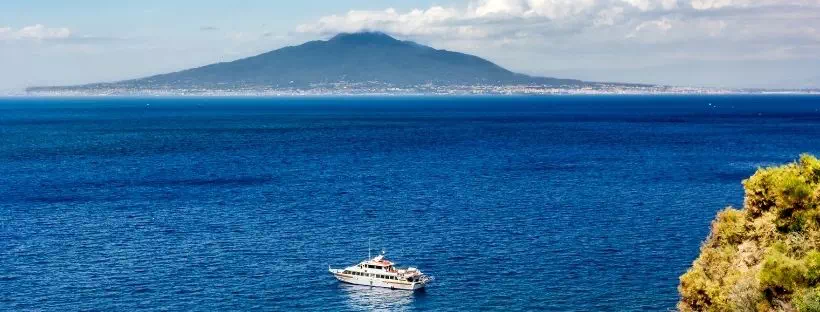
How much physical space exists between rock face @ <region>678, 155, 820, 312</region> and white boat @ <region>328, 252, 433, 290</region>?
2569 centimetres

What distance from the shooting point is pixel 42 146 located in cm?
18762

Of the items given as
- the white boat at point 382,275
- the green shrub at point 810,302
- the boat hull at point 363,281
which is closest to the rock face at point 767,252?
the green shrub at point 810,302

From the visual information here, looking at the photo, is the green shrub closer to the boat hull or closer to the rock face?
the rock face

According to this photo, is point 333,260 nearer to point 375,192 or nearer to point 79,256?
point 79,256

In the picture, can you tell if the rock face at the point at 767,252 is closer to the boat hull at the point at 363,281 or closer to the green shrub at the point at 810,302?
the green shrub at the point at 810,302

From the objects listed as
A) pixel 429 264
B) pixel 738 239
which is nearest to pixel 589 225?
pixel 429 264

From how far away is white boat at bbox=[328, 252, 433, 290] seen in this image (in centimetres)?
6669

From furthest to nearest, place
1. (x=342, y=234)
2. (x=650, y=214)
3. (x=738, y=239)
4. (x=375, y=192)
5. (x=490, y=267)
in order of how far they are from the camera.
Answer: (x=375, y=192) < (x=650, y=214) < (x=342, y=234) < (x=490, y=267) < (x=738, y=239)

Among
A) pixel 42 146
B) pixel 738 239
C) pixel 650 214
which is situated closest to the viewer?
pixel 738 239

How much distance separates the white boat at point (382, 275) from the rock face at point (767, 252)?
25.7m

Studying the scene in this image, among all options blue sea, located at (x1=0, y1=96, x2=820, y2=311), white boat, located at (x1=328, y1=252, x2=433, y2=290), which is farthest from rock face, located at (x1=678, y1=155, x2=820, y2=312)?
white boat, located at (x1=328, y1=252, x2=433, y2=290)

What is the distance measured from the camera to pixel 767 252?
3962 cm

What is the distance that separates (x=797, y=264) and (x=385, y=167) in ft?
351

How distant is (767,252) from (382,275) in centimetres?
3378
